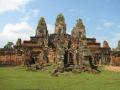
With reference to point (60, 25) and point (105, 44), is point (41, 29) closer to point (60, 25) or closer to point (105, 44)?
point (60, 25)

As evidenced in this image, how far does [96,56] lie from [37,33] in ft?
50.5

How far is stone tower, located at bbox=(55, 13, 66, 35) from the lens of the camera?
226 ft

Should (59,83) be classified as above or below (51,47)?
below

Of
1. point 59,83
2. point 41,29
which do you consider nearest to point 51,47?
point 41,29

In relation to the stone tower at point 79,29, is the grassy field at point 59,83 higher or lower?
lower

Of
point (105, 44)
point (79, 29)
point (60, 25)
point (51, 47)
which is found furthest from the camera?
point (79, 29)

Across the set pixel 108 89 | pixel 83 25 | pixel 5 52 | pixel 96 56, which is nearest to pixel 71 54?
pixel 96 56

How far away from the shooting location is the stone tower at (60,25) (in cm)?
6888

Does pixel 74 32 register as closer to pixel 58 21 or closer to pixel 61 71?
pixel 58 21

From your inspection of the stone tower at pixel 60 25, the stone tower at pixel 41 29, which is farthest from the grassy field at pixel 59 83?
the stone tower at pixel 60 25

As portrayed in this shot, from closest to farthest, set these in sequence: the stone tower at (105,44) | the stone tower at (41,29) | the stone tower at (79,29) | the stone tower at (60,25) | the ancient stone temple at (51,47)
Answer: the ancient stone temple at (51,47)
the stone tower at (105,44)
the stone tower at (41,29)
the stone tower at (79,29)
the stone tower at (60,25)

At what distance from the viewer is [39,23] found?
69438 mm

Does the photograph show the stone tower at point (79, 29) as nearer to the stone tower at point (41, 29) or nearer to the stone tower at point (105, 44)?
the stone tower at point (105, 44)

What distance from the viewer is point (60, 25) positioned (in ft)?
226
